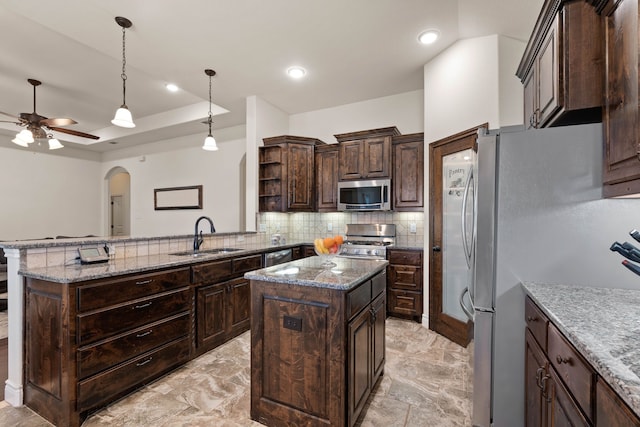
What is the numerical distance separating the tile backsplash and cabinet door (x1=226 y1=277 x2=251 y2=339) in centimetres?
146

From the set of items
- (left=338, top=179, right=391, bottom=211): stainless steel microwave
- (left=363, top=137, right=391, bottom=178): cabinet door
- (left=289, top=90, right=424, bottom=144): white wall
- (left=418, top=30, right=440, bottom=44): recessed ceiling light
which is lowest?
(left=338, top=179, right=391, bottom=211): stainless steel microwave

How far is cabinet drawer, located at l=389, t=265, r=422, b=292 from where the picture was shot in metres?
3.64

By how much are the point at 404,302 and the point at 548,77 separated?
2776mm

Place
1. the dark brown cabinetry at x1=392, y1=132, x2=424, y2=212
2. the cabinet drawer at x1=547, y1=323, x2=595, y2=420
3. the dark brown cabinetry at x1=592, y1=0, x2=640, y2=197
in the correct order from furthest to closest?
1. the dark brown cabinetry at x1=392, y1=132, x2=424, y2=212
2. the dark brown cabinetry at x1=592, y1=0, x2=640, y2=197
3. the cabinet drawer at x1=547, y1=323, x2=595, y2=420

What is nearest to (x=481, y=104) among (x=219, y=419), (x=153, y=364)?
(x=219, y=419)

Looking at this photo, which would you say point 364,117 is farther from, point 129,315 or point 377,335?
point 129,315

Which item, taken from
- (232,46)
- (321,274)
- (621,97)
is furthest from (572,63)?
(232,46)

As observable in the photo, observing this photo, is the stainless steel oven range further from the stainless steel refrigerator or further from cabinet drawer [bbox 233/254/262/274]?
the stainless steel refrigerator

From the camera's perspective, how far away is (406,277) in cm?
370

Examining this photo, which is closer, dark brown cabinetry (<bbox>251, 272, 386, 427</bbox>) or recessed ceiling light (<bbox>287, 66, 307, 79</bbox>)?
dark brown cabinetry (<bbox>251, 272, 386, 427</bbox>)

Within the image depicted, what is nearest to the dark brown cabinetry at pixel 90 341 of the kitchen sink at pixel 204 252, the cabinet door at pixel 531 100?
the kitchen sink at pixel 204 252

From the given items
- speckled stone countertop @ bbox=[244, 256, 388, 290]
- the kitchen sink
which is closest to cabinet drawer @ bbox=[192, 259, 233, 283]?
the kitchen sink

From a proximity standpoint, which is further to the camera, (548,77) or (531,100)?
(531,100)

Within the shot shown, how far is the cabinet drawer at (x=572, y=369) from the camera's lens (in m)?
0.87
